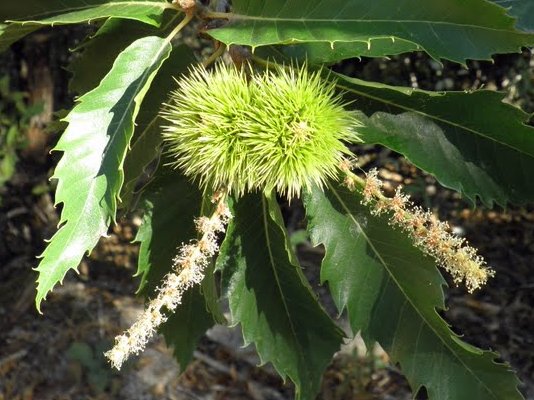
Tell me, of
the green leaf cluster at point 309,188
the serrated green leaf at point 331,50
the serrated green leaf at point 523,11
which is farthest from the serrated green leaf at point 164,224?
the serrated green leaf at point 523,11

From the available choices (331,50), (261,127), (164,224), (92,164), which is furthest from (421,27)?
(164,224)

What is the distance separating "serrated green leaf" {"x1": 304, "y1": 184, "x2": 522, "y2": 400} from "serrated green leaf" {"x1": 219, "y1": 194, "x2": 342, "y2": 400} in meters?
0.07

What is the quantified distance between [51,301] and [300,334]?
2.37 m

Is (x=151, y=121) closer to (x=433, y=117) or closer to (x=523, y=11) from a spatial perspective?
(x=433, y=117)

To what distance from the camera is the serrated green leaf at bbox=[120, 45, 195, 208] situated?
134 centimetres

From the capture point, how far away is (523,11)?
1.27 m

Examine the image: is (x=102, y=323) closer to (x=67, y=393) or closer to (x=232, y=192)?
(x=67, y=393)

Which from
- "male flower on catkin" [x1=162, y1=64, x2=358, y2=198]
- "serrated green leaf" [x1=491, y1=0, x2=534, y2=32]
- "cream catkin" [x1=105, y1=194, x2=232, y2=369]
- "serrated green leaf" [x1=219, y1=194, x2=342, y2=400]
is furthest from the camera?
"serrated green leaf" [x1=219, y1=194, x2=342, y2=400]

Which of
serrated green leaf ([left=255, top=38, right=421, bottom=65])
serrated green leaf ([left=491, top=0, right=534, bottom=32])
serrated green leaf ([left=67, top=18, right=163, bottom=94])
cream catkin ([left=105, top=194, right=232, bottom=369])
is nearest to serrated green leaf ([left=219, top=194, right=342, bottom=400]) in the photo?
cream catkin ([left=105, top=194, right=232, bottom=369])

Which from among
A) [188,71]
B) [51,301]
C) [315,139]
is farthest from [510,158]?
[51,301]

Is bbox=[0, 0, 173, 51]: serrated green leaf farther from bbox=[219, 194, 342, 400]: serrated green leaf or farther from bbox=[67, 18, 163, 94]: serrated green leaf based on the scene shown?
bbox=[219, 194, 342, 400]: serrated green leaf

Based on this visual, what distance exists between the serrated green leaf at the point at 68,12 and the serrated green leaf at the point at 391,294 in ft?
1.37

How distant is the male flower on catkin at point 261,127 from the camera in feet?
3.66

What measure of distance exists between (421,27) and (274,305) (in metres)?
0.60
